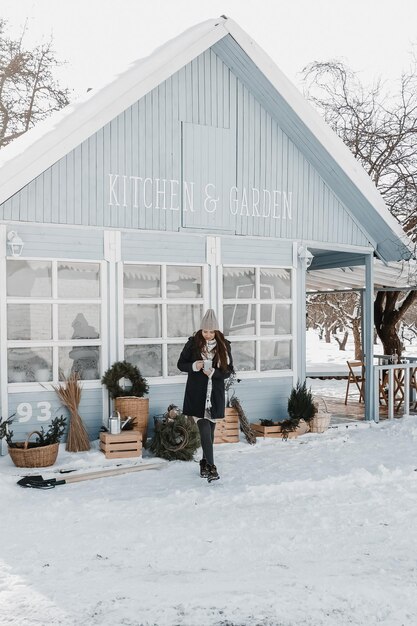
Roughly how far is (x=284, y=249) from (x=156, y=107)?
285cm

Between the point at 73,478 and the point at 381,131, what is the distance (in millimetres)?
12294

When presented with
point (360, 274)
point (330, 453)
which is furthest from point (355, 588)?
point (360, 274)

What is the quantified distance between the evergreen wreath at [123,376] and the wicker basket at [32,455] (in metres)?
1.19

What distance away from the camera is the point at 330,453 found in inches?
348

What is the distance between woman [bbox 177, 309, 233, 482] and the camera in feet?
23.9

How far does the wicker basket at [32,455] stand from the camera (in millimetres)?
7578

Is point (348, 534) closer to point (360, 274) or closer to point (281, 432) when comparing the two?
point (281, 432)

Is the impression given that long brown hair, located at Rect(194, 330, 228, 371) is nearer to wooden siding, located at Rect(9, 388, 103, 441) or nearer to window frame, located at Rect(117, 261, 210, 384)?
window frame, located at Rect(117, 261, 210, 384)

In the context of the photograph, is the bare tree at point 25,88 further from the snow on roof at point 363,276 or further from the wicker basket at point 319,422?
the wicker basket at point 319,422

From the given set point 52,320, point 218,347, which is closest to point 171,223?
point 52,320

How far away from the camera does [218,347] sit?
24.6ft

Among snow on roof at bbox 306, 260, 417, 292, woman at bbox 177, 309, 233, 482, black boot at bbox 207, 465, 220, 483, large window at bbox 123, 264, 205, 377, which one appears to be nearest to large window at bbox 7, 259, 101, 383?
large window at bbox 123, 264, 205, 377

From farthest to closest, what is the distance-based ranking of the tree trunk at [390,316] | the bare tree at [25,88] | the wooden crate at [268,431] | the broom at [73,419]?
the bare tree at [25,88], the tree trunk at [390,316], the wooden crate at [268,431], the broom at [73,419]

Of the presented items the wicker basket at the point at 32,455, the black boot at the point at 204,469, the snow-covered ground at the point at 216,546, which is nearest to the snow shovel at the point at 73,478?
the snow-covered ground at the point at 216,546
